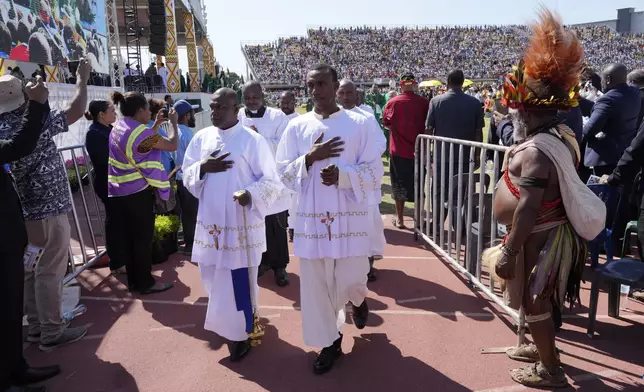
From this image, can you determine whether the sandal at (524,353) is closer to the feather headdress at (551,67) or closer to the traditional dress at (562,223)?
the traditional dress at (562,223)

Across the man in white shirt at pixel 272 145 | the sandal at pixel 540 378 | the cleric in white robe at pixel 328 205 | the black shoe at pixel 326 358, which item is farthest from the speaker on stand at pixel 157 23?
the sandal at pixel 540 378

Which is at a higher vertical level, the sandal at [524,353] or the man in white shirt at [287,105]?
the man in white shirt at [287,105]

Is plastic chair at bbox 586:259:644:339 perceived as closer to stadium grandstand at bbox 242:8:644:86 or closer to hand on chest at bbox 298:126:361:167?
hand on chest at bbox 298:126:361:167

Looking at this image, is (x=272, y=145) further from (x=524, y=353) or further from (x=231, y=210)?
(x=524, y=353)

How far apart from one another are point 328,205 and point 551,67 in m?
1.57

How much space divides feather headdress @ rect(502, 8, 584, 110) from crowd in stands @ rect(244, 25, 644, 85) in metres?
47.9

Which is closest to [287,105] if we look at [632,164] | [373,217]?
[373,217]

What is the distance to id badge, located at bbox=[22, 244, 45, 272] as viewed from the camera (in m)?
3.47

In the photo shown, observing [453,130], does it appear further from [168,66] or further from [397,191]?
[168,66]

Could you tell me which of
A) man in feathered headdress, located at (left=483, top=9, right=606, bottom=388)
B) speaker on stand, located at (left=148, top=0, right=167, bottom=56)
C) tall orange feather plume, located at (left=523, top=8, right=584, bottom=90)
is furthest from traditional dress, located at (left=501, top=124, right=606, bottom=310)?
speaker on stand, located at (left=148, top=0, right=167, bottom=56)

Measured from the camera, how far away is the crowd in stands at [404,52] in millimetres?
51906

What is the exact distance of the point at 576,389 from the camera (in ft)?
9.91

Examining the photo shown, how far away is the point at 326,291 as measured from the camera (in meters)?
3.36

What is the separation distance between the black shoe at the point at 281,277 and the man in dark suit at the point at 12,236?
95.4 inches
